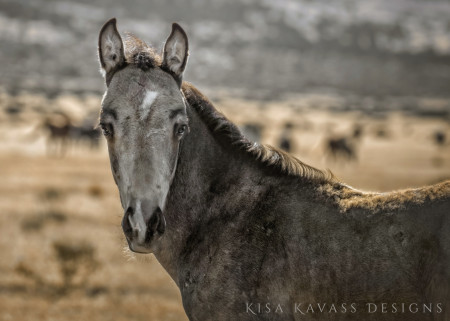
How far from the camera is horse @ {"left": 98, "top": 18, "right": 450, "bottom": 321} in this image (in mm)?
3797

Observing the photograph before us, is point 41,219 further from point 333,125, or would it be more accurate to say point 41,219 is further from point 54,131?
point 333,125

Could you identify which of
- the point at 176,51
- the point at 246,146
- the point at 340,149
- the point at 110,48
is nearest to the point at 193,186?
the point at 246,146

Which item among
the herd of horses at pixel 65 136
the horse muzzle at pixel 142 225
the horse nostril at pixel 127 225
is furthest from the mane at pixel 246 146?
the herd of horses at pixel 65 136

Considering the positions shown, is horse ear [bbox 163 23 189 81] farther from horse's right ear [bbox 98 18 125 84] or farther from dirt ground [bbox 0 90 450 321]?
dirt ground [bbox 0 90 450 321]

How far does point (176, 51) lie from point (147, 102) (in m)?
0.63

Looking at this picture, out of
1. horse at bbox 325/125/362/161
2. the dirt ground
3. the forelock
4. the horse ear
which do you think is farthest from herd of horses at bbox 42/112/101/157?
the horse ear

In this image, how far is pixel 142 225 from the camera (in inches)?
149

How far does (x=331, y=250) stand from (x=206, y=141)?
1440mm

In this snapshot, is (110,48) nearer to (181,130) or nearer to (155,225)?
(181,130)

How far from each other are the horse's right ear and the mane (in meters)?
0.63

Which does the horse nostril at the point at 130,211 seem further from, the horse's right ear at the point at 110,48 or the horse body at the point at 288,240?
the horse's right ear at the point at 110,48

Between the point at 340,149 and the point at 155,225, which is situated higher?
the point at 155,225

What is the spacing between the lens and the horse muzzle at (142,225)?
12.4 feet

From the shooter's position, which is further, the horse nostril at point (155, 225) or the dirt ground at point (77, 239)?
the dirt ground at point (77, 239)
